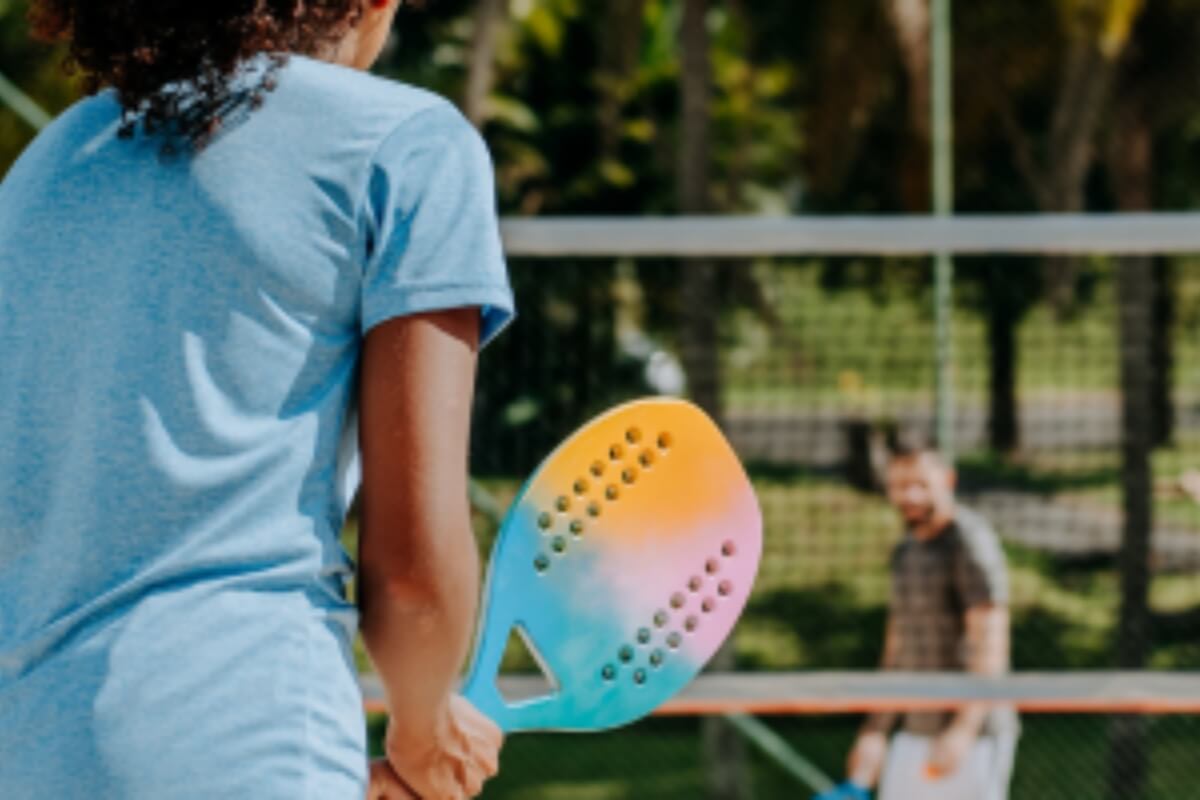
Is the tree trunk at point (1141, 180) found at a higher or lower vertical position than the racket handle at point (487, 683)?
lower

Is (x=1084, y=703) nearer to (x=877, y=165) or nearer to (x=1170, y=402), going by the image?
(x=1170, y=402)

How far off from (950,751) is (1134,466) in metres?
3.71

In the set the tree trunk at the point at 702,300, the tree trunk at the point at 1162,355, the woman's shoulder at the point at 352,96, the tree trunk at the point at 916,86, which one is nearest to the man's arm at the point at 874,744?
the tree trunk at the point at 702,300

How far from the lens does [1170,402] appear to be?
30.9 feet

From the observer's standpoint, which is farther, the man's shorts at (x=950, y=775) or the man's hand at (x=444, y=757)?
the man's shorts at (x=950, y=775)

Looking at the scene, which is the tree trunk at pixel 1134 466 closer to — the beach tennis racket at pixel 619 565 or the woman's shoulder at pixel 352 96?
the beach tennis racket at pixel 619 565

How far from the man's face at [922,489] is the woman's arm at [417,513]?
432cm

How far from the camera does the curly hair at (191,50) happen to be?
135cm

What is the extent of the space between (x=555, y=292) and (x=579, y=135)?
540 centimetres

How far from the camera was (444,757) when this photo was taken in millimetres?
1450

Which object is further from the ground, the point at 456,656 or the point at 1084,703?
the point at 456,656

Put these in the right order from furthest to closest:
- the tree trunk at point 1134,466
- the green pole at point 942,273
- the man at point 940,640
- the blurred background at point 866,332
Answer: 1. the blurred background at point 866,332
2. the tree trunk at point 1134,466
3. the man at point 940,640
4. the green pole at point 942,273

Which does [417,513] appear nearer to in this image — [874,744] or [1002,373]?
[874,744]

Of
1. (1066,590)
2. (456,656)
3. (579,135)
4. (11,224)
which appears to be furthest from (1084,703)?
(579,135)
